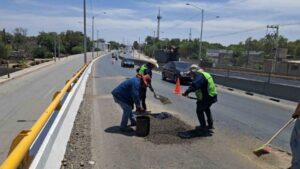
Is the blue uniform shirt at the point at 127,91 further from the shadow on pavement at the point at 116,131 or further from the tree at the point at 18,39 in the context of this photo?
the tree at the point at 18,39

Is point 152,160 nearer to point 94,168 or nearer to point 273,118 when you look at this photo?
point 94,168

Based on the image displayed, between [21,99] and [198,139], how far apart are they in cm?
1952

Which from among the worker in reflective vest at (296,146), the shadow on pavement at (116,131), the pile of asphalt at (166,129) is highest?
the worker in reflective vest at (296,146)

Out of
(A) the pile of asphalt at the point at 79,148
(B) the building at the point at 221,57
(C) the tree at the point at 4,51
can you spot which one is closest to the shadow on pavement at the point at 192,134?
(A) the pile of asphalt at the point at 79,148

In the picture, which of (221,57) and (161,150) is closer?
(161,150)

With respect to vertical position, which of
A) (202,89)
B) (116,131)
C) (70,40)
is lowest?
(116,131)

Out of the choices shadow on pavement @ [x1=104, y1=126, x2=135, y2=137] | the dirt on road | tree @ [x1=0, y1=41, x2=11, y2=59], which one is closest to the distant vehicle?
the dirt on road

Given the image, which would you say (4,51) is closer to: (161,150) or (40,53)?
(40,53)

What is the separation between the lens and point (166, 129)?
33.8ft

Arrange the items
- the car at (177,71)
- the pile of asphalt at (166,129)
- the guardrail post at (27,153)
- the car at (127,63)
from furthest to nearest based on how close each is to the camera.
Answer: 1. the car at (127,63)
2. the car at (177,71)
3. the pile of asphalt at (166,129)
4. the guardrail post at (27,153)

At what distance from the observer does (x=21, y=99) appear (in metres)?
26.5

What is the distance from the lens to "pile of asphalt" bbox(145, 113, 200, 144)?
922cm

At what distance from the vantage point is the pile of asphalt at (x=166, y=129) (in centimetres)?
922

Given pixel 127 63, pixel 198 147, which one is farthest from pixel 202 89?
pixel 127 63
